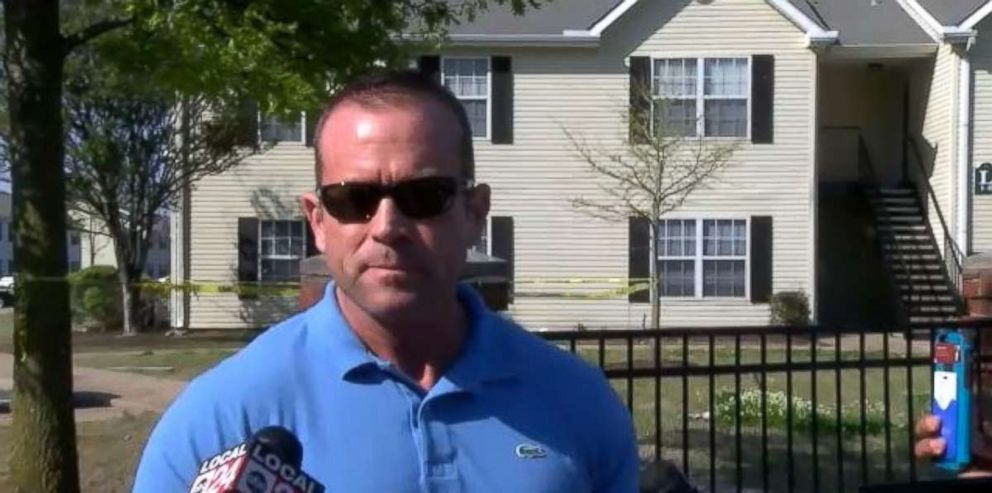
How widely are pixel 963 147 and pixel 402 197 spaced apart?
2631 cm

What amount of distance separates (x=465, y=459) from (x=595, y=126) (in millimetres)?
25534

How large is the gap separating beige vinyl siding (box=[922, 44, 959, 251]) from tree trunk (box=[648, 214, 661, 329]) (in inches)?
193

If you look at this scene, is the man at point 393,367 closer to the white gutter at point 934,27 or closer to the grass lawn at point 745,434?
the grass lawn at point 745,434

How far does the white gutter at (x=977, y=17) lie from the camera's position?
27172 mm

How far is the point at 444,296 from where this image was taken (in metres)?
2.36

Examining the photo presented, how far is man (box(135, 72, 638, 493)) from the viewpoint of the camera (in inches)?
89.4

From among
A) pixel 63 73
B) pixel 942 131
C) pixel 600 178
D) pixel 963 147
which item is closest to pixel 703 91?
pixel 600 178

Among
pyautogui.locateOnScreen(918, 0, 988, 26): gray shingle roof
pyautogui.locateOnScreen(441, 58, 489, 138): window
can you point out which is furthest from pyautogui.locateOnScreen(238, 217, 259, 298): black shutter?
pyautogui.locateOnScreen(918, 0, 988, 26): gray shingle roof

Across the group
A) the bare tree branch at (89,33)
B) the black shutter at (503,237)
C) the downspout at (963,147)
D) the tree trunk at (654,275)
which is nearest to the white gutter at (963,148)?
the downspout at (963,147)

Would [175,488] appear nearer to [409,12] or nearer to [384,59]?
[384,59]

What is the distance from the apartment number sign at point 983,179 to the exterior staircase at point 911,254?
107cm

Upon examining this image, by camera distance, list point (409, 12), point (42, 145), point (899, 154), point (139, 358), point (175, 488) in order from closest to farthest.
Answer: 1. point (175, 488)
2. point (42, 145)
3. point (409, 12)
4. point (139, 358)
5. point (899, 154)

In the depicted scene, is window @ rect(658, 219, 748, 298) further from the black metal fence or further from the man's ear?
the man's ear

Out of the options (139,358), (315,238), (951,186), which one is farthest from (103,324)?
(315,238)
